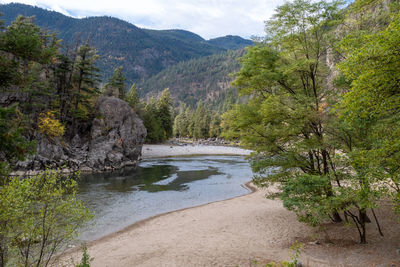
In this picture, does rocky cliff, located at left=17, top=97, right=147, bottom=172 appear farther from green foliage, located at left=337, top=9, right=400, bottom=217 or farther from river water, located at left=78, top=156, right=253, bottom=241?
green foliage, located at left=337, top=9, right=400, bottom=217

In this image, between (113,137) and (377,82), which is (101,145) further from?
(377,82)

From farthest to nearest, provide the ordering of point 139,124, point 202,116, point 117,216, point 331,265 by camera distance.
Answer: point 202,116 < point 139,124 < point 117,216 < point 331,265

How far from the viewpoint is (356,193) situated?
707 cm

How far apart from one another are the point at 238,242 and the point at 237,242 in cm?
5

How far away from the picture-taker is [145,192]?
2330cm

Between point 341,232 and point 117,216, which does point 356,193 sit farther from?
point 117,216

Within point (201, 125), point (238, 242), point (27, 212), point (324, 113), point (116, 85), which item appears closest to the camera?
point (27, 212)

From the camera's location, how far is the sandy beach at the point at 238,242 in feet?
27.9

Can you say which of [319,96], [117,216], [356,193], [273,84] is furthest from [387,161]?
[117,216]

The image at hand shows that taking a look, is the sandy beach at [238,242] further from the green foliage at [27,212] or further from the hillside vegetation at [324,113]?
the green foliage at [27,212]

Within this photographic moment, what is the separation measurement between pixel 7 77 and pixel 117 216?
38.4 ft

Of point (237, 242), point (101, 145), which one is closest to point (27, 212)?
point (237, 242)

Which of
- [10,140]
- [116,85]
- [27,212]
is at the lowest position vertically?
[27,212]

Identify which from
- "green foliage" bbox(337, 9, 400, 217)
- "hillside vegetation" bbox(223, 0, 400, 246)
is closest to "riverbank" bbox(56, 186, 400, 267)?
"hillside vegetation" bbox(223, 0, 400, 246)
